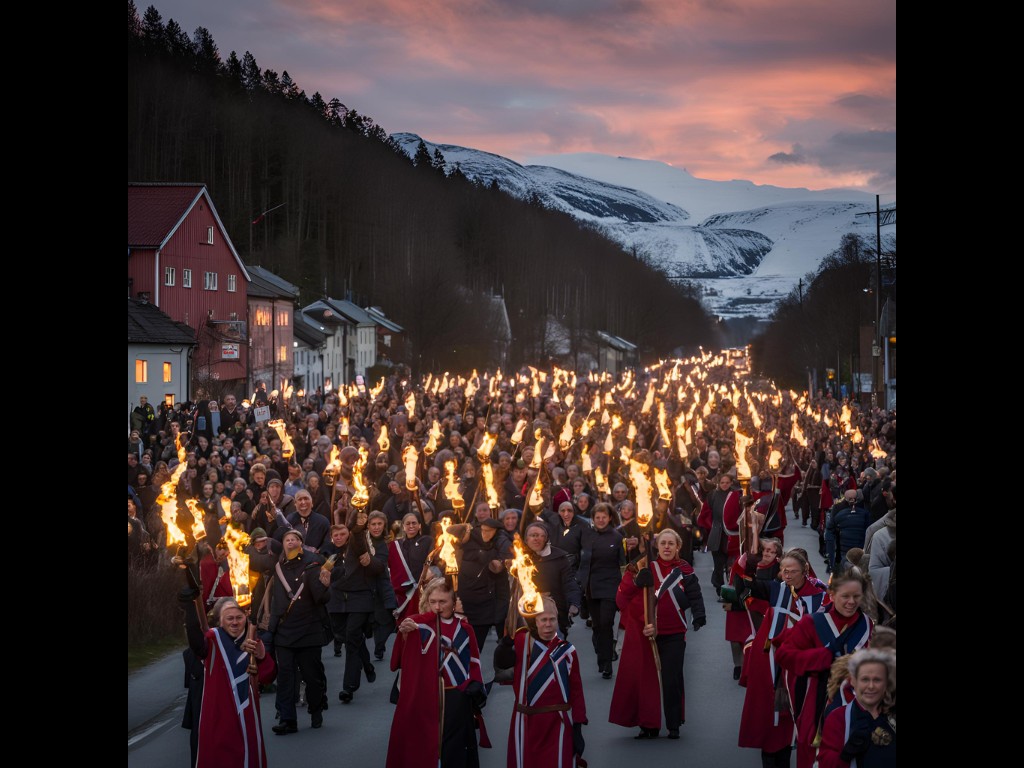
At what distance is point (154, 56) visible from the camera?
83875 mm

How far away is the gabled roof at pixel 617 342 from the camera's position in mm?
125569

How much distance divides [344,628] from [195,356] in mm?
31713

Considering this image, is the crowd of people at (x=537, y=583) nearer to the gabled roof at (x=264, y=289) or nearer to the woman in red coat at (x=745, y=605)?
the woman in red coat at (x=745, y=605)

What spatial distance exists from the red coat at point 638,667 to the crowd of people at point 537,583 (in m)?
0.02

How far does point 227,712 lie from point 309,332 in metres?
58.2

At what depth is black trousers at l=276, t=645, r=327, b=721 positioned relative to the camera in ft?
34.7

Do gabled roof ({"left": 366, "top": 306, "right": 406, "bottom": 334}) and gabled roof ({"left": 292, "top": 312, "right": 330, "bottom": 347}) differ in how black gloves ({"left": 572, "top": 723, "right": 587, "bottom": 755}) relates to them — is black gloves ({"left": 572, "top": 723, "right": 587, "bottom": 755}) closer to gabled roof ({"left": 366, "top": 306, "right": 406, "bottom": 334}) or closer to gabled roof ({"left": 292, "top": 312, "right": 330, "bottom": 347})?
gabled roof ({"left": 292, "top": 312, "right": 330, "bottom": 347})

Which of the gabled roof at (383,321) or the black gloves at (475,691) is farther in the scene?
the gabled roof at (383,321)

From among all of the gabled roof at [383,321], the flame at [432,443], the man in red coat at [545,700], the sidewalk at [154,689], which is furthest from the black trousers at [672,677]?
the gabled roof at [383,321]

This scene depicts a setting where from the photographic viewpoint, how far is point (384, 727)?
35.1 ft
